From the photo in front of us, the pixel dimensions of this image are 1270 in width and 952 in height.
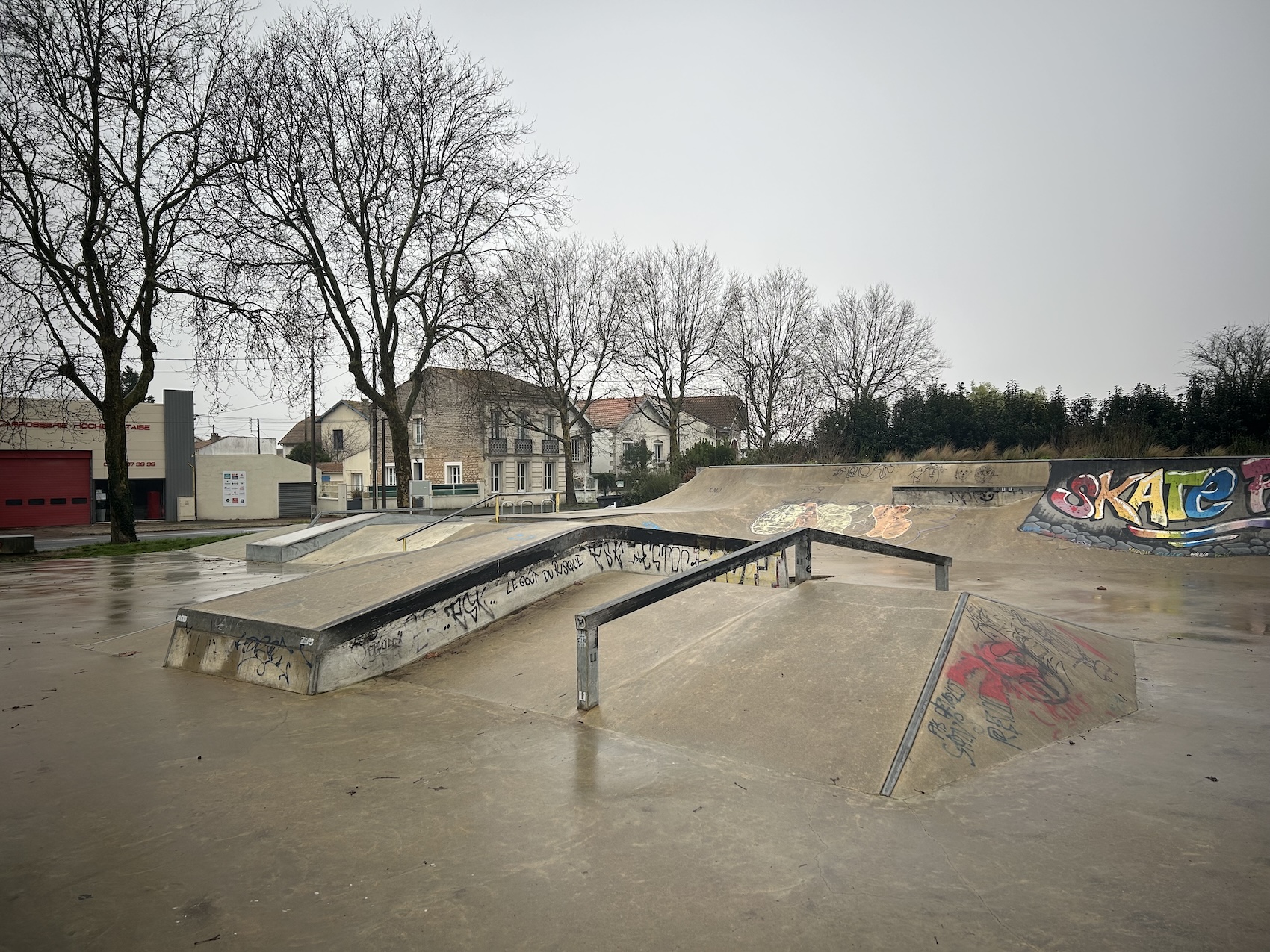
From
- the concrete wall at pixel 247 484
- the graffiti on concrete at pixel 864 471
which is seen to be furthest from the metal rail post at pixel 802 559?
the concrete wall at pixel 247 484

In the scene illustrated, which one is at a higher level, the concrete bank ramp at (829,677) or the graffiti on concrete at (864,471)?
the graffiti on concrete at (864,471)

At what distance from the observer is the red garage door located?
106 ft

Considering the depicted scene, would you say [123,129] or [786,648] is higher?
[123,129]

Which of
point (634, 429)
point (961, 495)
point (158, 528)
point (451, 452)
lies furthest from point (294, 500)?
point (961, 495)

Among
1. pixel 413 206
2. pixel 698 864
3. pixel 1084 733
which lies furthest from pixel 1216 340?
pixel 698 864

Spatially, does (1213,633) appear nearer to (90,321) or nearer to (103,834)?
(103,834)

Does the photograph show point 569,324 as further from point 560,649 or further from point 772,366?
point 560,649

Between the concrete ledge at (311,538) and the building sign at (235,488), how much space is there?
2400cm

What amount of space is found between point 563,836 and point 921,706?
6.40 ft

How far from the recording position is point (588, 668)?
14.4 feet

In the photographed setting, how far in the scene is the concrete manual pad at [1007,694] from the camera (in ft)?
11.9

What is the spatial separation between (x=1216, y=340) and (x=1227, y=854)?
4568cm

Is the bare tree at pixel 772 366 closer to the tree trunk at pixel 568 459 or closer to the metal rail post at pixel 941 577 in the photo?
the tree trunk at pixel 568 459

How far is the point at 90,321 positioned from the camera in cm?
1747
